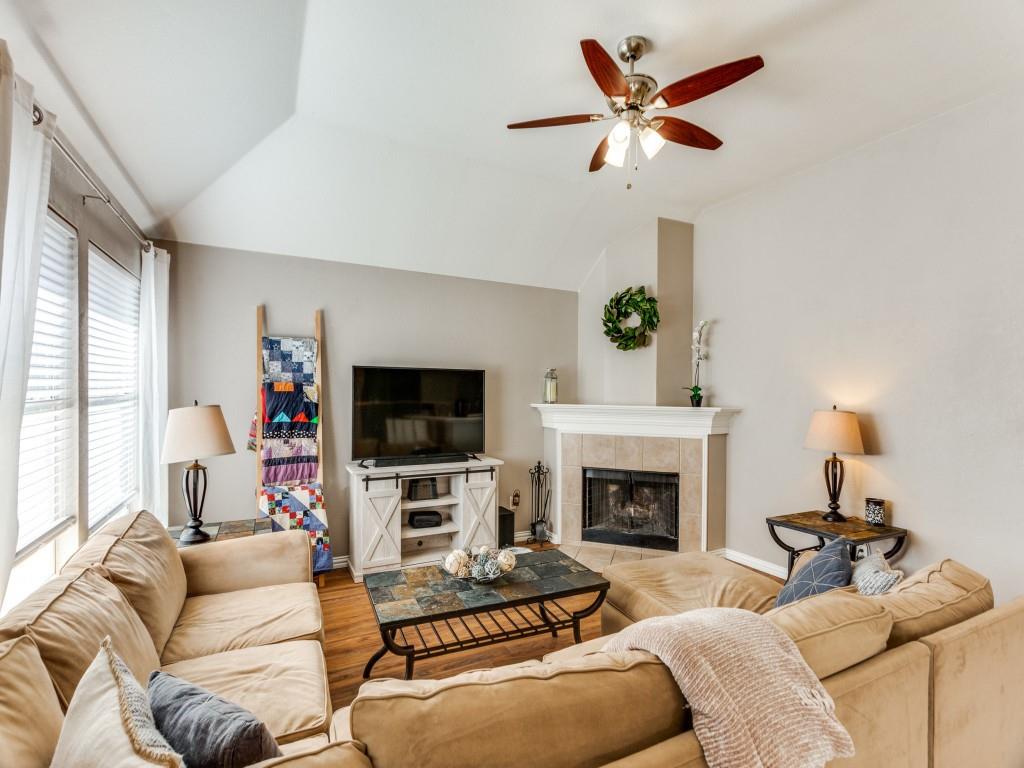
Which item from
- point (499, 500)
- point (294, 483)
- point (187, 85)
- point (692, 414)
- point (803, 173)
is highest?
point (803, 173)

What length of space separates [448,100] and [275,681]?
284 cm

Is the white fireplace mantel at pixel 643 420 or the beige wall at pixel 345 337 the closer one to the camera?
the beige wall at pixel 345 337

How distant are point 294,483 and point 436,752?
329cm

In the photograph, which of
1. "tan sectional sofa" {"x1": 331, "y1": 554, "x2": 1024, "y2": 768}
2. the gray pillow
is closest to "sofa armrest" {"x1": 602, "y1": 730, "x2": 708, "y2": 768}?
"tan sectional sofa" {"x1": 331, "y1": 554, "x2": 1024, "y2": 768}

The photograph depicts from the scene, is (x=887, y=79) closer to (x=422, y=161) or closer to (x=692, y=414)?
(x=692, y=414)

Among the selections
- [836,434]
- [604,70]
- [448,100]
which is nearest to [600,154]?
[604,70]

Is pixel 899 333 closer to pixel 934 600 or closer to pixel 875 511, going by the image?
pixel 875 511

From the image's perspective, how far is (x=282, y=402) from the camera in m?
3.72

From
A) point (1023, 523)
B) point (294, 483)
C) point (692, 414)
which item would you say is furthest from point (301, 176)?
point (1023, 523)

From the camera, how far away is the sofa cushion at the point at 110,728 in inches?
30.0

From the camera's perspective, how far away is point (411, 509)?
13.3 ft

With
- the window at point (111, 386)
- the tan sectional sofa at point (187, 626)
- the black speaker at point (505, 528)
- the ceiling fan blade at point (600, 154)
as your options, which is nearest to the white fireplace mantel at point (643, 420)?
the black speaker at point (505, 528)

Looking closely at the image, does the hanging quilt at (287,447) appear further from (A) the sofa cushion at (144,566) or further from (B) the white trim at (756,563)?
(B) the white trim at (756,563)

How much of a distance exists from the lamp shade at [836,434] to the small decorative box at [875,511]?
0.31 metres
